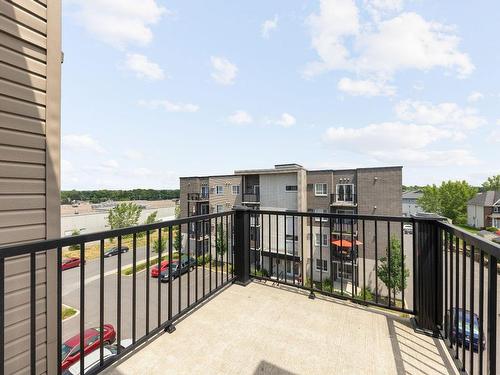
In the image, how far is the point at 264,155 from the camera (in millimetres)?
19500

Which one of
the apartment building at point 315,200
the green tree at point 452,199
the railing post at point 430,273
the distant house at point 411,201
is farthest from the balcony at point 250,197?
the distant house at point 411,201

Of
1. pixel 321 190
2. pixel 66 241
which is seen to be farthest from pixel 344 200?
pixel 66 241

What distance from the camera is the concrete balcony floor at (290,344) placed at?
57.2 inches

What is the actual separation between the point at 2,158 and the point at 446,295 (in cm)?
294

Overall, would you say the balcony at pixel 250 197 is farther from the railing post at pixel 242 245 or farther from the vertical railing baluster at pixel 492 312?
the vertical railing baluster at pixel 492 312

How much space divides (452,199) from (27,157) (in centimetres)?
3969

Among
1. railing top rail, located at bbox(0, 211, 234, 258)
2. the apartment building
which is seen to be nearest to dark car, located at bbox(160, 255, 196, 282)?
railing top rail, located at bbox(0, 211, 234, 258)

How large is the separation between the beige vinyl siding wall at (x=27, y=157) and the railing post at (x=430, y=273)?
2591 mm

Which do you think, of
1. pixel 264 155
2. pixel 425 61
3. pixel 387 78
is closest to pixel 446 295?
pixel 425 61

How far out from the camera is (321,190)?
14.3 metres

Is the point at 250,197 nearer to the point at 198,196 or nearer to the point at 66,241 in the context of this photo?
the point at 198,196

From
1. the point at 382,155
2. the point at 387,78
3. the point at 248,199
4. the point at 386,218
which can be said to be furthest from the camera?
the point at 382,155

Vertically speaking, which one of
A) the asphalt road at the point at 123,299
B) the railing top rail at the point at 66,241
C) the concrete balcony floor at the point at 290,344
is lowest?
the asphalt road at the point at 123,299

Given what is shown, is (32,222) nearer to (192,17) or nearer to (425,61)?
(192,17)
